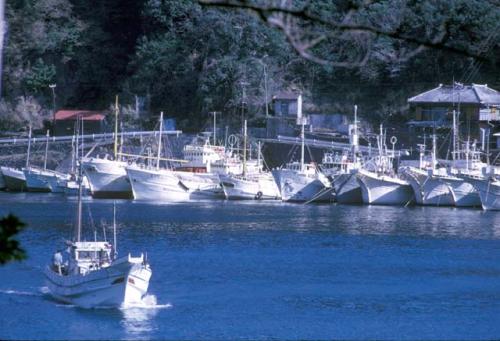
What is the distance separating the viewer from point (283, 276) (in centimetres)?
3328

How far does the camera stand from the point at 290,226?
46.3m

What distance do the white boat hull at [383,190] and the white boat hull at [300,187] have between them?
1964mm

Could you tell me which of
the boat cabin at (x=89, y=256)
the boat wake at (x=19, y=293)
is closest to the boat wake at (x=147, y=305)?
the boat cabin at (x=89, y=256)

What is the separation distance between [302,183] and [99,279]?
107ft

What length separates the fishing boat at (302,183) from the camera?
192 feet

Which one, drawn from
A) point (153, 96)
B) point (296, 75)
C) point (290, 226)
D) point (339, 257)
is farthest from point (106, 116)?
point (339, 257)

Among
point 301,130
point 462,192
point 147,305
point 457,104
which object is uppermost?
point 457,104

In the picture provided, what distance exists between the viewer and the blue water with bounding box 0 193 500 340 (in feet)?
83.6

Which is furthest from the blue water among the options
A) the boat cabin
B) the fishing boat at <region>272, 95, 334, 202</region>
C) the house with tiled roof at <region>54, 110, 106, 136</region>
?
the house with tiled roof at <region>54, 110, 106, 136</region>

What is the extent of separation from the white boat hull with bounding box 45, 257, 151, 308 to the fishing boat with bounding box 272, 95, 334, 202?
101 ft

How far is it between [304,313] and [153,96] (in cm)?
4396

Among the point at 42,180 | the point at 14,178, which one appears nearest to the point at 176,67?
the point at 42,180

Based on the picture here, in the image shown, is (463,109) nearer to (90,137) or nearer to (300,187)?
(300,187)

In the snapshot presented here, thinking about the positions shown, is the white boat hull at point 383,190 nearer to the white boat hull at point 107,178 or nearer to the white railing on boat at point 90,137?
the white boat hull at point 107,178
